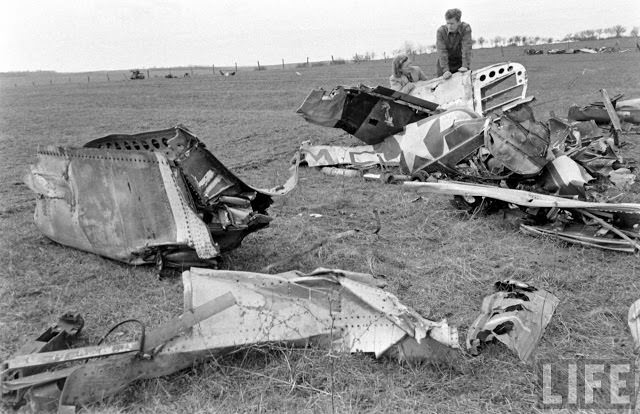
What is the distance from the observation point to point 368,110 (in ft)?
25.4

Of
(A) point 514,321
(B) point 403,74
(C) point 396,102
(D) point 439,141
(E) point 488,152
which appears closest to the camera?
(A) point 514,321

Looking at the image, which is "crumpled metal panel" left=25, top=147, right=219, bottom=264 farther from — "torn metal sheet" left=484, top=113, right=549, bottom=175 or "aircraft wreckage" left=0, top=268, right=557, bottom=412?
"torn metal sheet" left=484, top=113, right=549, bottom=175

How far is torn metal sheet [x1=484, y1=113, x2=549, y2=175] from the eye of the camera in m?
5.55

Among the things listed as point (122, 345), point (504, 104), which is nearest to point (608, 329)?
point (122, 345)

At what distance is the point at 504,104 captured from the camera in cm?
766

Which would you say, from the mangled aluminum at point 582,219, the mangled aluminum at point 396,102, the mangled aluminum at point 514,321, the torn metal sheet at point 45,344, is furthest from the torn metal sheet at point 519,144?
the torn metal sheet at point 45,344

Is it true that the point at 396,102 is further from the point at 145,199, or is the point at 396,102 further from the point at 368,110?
the point at 145,199

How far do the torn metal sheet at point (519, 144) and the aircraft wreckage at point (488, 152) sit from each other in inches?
0.4

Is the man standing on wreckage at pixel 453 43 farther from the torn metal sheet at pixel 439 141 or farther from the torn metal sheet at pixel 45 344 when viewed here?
the torn metal sheet at pixel 45 344

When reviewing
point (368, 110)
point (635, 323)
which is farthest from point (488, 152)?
point (635, 323)

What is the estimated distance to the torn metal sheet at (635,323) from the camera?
Answer: 3104 mm

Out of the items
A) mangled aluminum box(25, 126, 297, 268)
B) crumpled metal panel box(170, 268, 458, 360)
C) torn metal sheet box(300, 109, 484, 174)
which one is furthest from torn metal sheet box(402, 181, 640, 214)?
crumpled metal panel box(170, 268, 458, 360)

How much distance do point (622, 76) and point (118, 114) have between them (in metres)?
23.4

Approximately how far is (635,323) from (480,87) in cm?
550
